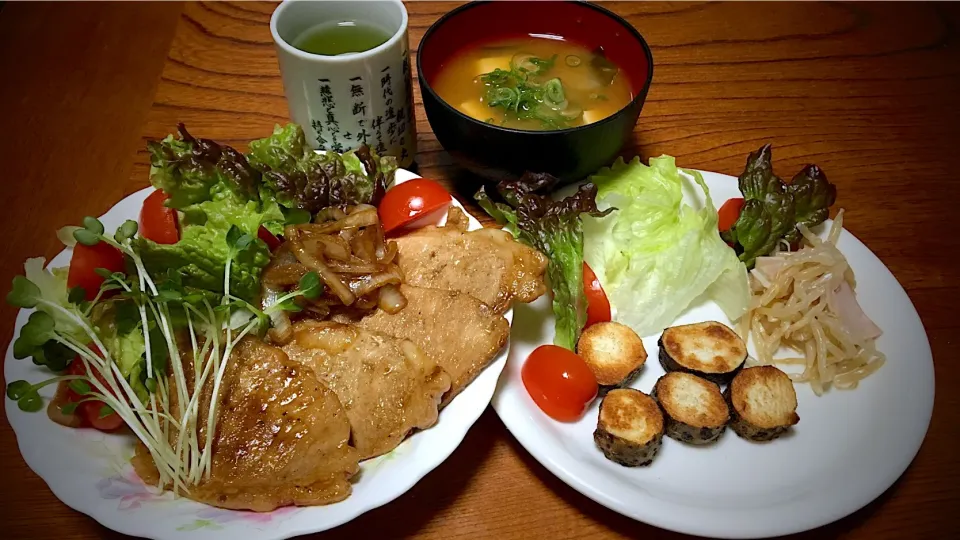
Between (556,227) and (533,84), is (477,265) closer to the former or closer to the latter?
(556,227)

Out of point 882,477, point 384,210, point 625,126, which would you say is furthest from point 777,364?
point 384,210

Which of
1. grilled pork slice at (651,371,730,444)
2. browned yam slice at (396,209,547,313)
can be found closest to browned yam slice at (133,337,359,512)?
browned yam slice at (396,209,547,313)

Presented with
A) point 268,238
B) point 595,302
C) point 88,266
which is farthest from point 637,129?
point 88,266

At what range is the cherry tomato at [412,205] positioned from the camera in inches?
91.0

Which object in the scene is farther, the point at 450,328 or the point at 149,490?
the point at 450,328

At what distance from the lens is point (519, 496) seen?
1986 mm

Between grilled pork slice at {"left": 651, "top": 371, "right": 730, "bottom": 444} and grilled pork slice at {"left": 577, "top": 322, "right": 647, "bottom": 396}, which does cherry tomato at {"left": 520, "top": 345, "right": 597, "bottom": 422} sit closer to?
grilled pork slice at {"left": 577, "top": 322, "right": 647, "bottom": 396}

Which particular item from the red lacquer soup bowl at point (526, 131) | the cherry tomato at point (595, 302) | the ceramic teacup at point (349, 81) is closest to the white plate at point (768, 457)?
the cherry tomato at point (595, 302)

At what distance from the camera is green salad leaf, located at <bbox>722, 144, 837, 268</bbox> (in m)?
2.46

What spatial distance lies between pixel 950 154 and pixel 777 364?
1619 mm

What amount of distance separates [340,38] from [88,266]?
1.22 metres

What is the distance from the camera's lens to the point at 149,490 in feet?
5.58

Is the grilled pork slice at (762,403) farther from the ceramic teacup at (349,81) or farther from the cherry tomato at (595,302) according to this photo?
the ceramic teacup at (349,81)

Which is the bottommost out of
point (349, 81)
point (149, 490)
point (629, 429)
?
point (629, 429)
